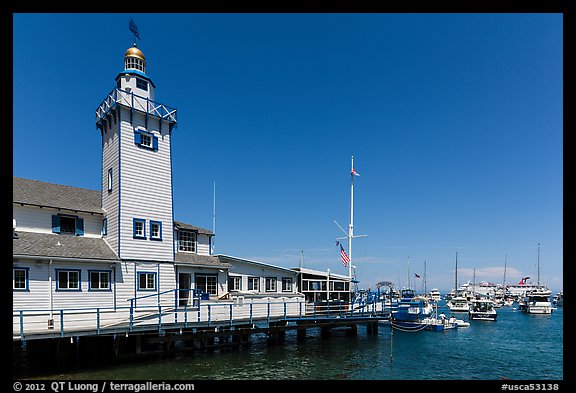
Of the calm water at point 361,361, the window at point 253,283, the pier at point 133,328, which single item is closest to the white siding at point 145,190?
the pier at point 133,328

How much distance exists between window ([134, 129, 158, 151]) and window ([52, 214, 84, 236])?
631 centimetres

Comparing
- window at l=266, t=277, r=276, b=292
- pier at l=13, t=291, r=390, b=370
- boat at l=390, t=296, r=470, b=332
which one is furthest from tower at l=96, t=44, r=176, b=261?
boat at l=390, t=296, r=470, b=332

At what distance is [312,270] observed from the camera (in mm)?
36750

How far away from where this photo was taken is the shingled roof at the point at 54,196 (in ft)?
77.7

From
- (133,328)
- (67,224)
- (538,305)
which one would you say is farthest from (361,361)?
(538,305)

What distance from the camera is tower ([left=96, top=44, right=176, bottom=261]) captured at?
83.8 feet

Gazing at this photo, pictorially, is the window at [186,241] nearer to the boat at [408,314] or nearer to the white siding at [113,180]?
the white siding at [113,180]

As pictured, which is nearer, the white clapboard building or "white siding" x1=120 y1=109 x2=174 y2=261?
the white clapboard building

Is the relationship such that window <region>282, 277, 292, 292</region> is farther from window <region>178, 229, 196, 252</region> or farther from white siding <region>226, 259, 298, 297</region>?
window <region>178, 229, 196, 252</region>

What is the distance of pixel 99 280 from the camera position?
23719 millimetres

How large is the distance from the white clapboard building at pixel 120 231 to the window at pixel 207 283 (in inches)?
2.9
